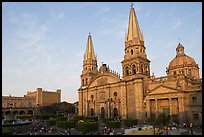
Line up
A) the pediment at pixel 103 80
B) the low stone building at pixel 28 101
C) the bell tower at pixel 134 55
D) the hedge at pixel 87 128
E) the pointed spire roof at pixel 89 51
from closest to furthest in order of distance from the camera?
the hedge at pixel 87 128, the bell tower at pixel 134 55, the pediment at pixel 103 80, the pointed spire roof at pixel 89 51, the low stone building at pixel 28 101

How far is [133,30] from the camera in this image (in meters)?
52.4

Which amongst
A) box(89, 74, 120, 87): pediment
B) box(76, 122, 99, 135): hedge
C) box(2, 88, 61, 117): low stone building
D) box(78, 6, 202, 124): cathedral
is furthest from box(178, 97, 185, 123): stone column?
box(2, 88, 61, 117): low stone building

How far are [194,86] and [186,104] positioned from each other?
3804 mm

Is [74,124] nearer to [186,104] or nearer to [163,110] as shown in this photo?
[163,110]

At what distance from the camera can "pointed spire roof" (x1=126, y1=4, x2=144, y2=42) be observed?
51562 millimetres

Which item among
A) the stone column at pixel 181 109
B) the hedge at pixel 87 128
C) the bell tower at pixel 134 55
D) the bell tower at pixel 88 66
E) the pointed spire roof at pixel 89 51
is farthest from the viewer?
the pointed spire roof at pixel 89 51

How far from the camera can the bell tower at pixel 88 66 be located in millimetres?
65562

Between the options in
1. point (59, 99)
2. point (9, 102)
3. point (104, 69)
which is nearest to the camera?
point (104, 69)

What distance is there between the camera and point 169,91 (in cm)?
4253

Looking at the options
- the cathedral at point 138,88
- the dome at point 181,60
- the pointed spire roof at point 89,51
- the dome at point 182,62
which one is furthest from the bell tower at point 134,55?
the pointed spire roof at point 89,51

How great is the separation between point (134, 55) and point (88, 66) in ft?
66.4

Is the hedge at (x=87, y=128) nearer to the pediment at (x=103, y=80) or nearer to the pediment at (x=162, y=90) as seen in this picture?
the pediment at (x=162, y=90)

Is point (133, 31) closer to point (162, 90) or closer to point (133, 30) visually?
point (133, 30)

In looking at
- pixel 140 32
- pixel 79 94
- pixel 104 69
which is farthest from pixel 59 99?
pixel 140 32
